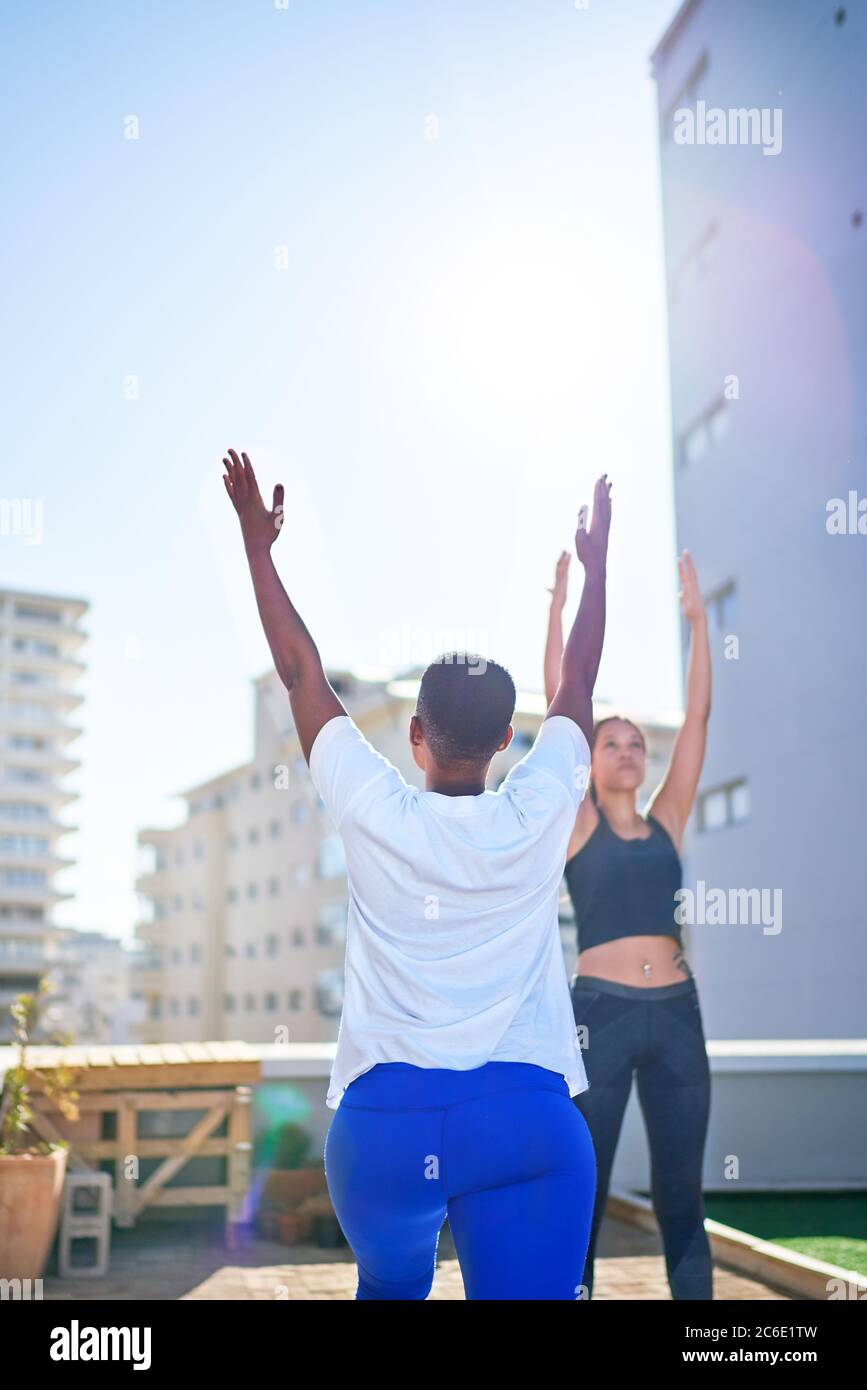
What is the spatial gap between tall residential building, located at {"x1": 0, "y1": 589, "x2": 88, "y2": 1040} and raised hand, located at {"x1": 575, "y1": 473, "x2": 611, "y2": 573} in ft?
239

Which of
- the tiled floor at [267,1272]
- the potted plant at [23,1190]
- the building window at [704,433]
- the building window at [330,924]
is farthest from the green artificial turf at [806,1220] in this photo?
the building window at [330,924]

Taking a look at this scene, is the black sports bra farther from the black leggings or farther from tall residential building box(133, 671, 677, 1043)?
tall residential building box(133, 671, 677, 1043)

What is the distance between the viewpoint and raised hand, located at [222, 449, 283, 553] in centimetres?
205

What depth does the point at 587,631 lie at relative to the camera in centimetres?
205

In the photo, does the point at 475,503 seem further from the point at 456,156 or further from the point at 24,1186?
the point at 24,1186

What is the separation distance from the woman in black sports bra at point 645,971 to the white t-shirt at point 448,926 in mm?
1555

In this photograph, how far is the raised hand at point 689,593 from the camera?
11.5 feet

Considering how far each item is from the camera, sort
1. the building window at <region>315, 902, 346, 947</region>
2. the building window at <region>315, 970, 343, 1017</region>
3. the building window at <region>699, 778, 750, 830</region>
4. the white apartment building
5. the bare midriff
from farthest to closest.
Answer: the white apartment building < the building window at <region>315, 902, 346, 947</region> < the building window at <region>315, 970, 343, 1017</region> < the building window at <region>699, 778, 750, 830</region> < the bare midriff

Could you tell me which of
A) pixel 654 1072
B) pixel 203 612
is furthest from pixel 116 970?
pixel 654 1072

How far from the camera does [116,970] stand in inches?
4535

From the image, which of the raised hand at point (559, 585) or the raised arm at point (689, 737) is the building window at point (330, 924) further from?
the raised hand at point (559, 585)

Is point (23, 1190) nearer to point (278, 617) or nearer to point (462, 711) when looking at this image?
point (278, 617)

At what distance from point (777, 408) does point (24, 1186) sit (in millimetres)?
11533

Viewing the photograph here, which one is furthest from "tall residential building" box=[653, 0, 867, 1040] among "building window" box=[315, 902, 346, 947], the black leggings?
"building window" box=[315, 902, 346, 947]
